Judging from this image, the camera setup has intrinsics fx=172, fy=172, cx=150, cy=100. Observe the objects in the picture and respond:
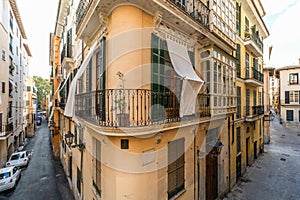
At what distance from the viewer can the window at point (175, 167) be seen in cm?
629

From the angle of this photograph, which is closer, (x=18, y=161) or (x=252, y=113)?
(x=252, y=113)

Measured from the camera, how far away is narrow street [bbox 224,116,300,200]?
10242mm

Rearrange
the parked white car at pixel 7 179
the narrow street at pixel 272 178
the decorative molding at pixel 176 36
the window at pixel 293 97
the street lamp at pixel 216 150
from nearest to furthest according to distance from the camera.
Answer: the decorative molding at pixel 176 36 → the street lamp at pixel 216 150 → the narrow street at pixel 272 178 → the parked white car at pixel 7 179 → the window at pixel 293 97

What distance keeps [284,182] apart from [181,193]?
32.4 feet

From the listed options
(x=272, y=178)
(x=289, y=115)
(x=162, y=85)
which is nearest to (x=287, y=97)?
(x=289, y=115)

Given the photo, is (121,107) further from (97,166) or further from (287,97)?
(287,97)

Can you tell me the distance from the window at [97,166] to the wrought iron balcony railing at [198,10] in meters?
6.38

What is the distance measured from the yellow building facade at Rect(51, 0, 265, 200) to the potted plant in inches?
1.1

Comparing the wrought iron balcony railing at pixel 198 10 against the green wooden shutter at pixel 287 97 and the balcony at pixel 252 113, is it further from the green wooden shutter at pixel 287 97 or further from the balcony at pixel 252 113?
the green wooden shutter at pixel 287 97

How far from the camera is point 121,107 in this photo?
4.76 metres

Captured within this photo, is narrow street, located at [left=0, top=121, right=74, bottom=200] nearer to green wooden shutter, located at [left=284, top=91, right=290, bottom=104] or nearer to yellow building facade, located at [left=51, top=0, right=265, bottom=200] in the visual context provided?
yellow building facade, located at [left=51, top=0, right=265, bottom=200]

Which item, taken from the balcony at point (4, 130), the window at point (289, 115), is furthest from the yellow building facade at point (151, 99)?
the window at point (289, 115)

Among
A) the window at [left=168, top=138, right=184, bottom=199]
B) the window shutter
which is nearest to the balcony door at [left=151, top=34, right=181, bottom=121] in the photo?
the window at [left=168, top=138, right=184, bottom=199]

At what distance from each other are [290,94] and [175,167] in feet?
125
